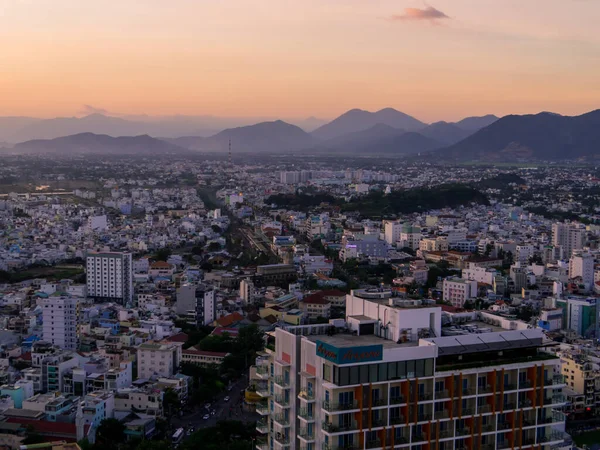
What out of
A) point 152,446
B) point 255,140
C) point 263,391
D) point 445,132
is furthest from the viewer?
point 255,140

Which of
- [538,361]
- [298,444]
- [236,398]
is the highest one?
[538,361]

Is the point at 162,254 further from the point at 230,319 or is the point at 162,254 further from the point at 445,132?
the point at 445,132

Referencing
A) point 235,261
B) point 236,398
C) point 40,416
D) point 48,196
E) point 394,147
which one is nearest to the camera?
point 40,416

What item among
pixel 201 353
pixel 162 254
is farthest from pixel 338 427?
pixel 162 254

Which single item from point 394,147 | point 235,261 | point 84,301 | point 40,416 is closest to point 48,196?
point 235,261

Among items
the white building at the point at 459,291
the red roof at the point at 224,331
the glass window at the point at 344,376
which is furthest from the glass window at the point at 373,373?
the white building at the point at 459,291

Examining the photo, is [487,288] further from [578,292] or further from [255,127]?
[255,127]
